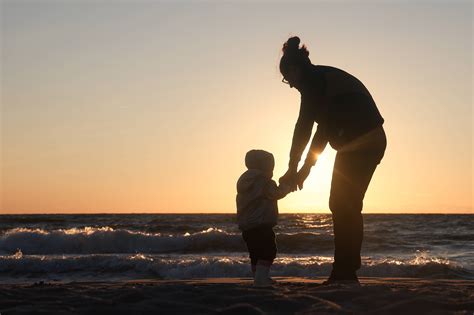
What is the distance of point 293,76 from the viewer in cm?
523

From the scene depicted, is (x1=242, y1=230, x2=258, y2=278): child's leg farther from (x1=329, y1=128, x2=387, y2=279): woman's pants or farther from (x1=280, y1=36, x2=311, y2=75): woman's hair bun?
(x1=280, y1=36, x2=311, y2=75): woman's hair bun

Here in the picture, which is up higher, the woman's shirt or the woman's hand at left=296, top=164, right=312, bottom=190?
the woman's shirt

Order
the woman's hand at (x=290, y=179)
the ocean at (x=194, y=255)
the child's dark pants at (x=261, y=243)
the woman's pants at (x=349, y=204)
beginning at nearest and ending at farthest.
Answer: the woman's pants at (x=349, y=204)
the woman's hand at (x=290, y=179)
the child's dark pants at (x=261, y=243)
the ocean at (x=194, y=255)

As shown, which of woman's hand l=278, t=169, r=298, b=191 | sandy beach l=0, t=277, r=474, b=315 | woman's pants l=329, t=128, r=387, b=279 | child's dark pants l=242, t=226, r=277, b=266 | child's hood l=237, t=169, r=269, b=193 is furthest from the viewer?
child's hood l=237, t=169, r=269, b=193

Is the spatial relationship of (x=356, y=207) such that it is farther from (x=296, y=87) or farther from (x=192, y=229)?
(x=192, y=229)

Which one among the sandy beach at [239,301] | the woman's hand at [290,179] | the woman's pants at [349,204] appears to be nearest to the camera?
the sandy beach at [239,301]

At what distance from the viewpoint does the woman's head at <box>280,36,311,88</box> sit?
5.22 meters

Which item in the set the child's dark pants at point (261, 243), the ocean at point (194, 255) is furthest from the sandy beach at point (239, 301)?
the ocean at point (194, 255)

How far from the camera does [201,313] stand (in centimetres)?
347

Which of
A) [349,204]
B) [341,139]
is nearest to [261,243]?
[349,204]

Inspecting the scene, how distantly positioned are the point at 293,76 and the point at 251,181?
908 millimetres

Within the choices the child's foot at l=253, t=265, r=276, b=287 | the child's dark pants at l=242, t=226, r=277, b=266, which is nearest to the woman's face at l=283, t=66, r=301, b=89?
the child's dark pants at l=242, t=226, r=277, b=266

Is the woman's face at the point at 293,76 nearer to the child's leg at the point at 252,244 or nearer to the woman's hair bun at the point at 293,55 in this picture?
the woman's hair bun at the point at 293,55

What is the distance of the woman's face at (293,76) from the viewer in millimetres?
5215
